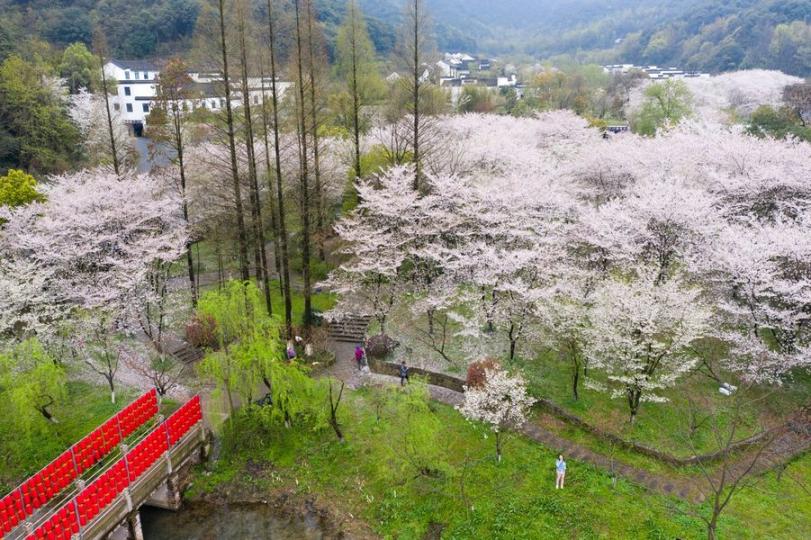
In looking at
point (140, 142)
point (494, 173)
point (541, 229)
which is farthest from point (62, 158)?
point (541, 229)

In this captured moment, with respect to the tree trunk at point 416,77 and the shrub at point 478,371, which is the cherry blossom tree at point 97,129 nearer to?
the tree trunk at point 416,77

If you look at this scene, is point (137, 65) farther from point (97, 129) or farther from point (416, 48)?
point (416, 48)

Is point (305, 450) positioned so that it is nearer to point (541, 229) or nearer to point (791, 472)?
point (541, 229)

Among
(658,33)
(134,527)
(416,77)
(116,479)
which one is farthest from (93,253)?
(658,33)

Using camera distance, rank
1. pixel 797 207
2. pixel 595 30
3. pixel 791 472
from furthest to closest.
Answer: pixel 595 30 < pixel 797 207 < pixel 791 472

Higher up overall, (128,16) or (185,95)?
(128,16)

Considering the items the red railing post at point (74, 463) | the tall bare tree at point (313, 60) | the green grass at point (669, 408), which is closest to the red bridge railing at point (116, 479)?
the red railing post at point (74, 463)
